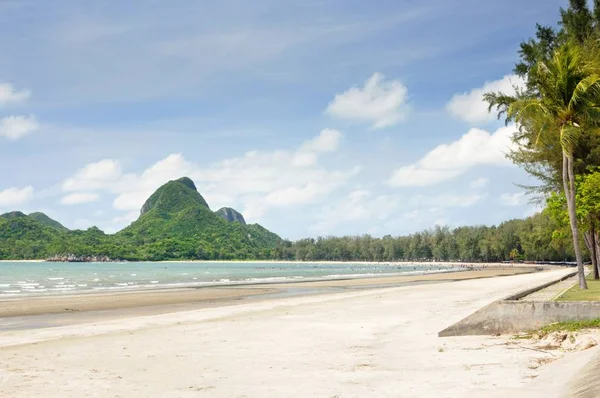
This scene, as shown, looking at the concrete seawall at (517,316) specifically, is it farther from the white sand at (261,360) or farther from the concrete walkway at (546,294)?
the concrete walkway at (546,294)

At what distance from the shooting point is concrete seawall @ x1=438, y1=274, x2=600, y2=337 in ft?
49.2

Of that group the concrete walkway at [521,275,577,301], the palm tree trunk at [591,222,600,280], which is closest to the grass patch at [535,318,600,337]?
the concrete walkway at [521,275,577,301]

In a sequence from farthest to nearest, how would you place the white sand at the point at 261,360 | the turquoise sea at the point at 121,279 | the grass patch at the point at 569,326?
the turquoise sea at the point at 121,279
the grass patch at the point at 569,326
the white sand at the point at 261,360

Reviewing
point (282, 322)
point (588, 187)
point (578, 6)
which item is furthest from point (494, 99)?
point (282, 322)

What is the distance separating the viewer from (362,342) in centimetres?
1589

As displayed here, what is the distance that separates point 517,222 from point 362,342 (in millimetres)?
190935

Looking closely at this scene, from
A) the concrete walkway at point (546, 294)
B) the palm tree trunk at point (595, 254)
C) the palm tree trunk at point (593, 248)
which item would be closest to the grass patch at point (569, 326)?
the concrete walkway at point (546, 294)

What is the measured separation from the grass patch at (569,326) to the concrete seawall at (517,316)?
46cm

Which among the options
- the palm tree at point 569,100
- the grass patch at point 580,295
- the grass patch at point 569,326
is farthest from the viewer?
the palm tree at point 569,100

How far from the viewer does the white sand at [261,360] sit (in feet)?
A: 33.1

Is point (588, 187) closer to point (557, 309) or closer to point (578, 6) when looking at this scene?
point (578, 6)

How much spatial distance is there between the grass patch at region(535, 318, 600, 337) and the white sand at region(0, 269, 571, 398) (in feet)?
3.63

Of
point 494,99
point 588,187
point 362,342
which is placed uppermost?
point 494,99

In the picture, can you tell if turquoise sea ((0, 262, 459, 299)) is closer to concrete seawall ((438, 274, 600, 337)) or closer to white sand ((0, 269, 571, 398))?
white sand ((0, 269, 571, 398))
